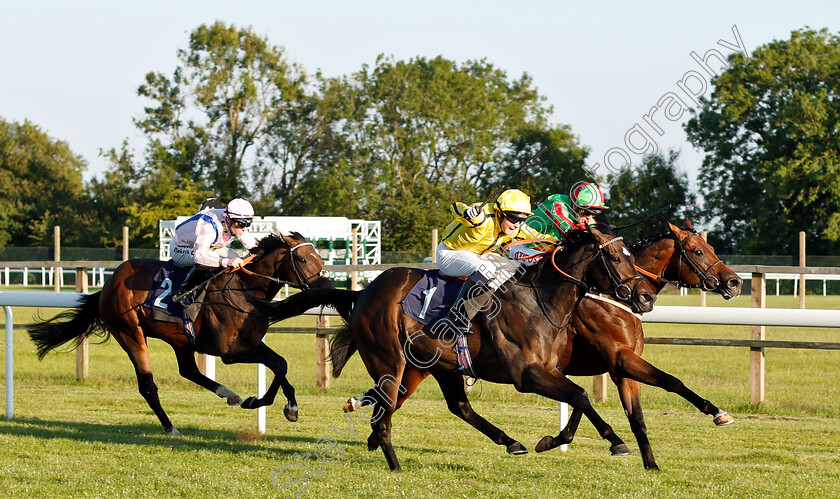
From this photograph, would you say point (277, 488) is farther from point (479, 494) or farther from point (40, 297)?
point (40, 297)

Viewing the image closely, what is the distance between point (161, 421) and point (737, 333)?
39.5 feet

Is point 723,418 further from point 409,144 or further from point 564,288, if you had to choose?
point 409,144

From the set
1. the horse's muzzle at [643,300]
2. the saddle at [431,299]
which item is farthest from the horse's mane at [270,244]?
the horse's muzzle at [643,300]

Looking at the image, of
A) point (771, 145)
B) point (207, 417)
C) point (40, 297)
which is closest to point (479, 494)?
point (207, 417)

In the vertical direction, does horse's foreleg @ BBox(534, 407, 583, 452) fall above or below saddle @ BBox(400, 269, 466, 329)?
below

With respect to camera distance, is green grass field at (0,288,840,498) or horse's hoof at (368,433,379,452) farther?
horse's hoof at (368,433,379,452)

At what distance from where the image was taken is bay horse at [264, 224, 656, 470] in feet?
17.5

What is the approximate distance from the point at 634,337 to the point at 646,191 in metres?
20.4

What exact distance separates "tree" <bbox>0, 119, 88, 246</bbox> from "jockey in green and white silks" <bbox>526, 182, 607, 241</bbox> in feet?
127

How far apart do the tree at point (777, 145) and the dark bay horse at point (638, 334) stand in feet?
62.9

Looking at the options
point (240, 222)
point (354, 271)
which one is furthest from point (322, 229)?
point (240, 222)

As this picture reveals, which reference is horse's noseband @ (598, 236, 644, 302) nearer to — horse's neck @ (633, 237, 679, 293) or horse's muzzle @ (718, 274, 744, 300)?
horse's neck @ (633, 237, 679, 293)

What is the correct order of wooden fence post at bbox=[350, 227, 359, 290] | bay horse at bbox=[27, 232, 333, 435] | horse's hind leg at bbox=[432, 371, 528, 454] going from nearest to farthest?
horse's hind leg at bbox=[432, 371, 528, 454]
bay horse at bbox=[27, 232, 333, 435]
wooden fence post at bbox=[350, 227, 359, 290]

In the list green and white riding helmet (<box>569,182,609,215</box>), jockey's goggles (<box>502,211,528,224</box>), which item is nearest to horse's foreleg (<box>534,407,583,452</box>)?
jockey's goggles (<box>502,211,528,224</box>)
